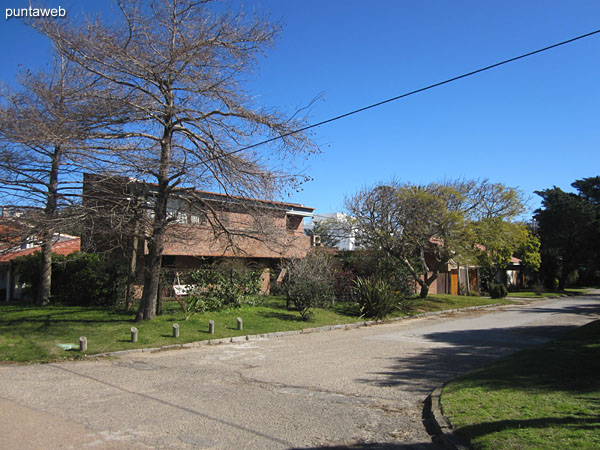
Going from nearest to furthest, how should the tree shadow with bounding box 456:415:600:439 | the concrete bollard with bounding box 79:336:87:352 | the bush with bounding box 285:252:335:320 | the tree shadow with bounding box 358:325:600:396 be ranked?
the tree shadow with bounding box 456:415:600:439 → the tree shadow with bounding box 358:325:600:396 → the concrete bollard with bounding box 79:336:87:352 → the bush with bounding box 285:252:335:320

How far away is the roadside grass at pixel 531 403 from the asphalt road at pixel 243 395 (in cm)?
67

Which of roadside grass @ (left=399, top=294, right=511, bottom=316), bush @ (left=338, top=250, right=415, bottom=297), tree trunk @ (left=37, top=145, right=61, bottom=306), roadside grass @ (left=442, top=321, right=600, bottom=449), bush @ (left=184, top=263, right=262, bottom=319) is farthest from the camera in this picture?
bush @ (left=338, top=250, right=415, bottom=297)

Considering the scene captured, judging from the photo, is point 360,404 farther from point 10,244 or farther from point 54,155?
point 54,155

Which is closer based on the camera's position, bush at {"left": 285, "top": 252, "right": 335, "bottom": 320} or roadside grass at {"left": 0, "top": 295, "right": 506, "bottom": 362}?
roadside grass at {"left": 0, "top": 295, "right": 506, "bottom": 362}

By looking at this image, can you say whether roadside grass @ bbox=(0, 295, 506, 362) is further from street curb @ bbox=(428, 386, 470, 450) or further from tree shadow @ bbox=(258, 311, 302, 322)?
street curb @ bbox=(428, 386, 470, 450)

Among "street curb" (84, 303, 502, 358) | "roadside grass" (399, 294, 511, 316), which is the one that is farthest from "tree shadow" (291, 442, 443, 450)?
"roadside grass" (399, 294, 511, 316)

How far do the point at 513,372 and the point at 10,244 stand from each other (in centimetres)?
1327

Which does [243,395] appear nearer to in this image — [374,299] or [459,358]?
[459,358]

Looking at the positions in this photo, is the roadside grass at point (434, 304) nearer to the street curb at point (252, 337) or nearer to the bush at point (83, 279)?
the street curb at point (252, 337)

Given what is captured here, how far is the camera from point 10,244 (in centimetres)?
1296

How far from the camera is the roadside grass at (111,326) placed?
1195 cm

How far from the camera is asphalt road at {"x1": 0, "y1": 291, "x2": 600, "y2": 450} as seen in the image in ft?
18.8

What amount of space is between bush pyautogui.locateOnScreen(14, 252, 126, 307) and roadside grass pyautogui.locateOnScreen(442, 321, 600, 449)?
14.1 m

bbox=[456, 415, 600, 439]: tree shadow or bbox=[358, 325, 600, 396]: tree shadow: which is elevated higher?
bbox=[456, 415, 600, 439]: tree shadow
